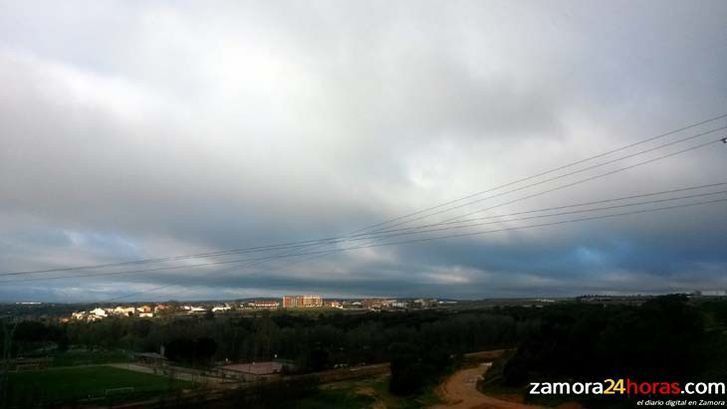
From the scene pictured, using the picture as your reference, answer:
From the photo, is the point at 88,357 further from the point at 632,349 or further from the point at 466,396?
the point at 632,349

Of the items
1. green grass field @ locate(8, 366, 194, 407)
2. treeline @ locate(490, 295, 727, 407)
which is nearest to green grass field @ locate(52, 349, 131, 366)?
green grass field @ locate(8, 366, 194, 407)

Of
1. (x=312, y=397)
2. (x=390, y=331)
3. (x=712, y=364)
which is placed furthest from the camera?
(x=390, y=331)

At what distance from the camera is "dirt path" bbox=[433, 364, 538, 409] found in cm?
4547

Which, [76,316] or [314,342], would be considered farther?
[76,316]

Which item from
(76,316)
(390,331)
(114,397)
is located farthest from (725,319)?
(76,316)

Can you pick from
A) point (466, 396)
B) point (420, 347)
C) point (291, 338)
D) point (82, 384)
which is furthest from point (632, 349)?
point (291, 338)

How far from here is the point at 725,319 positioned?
181 ft

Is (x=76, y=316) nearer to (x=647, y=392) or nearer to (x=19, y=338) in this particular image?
(x=19, y=338)

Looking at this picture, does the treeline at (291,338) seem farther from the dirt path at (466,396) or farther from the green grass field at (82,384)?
the dirt path at (466,396)

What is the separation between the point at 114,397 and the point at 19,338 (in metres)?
48.0

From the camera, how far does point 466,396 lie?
52.7m

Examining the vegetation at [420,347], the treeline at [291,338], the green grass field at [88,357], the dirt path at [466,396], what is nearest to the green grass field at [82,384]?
the vegetation at [420,347]

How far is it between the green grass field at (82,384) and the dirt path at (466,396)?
28.6m

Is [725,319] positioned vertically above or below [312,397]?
above
